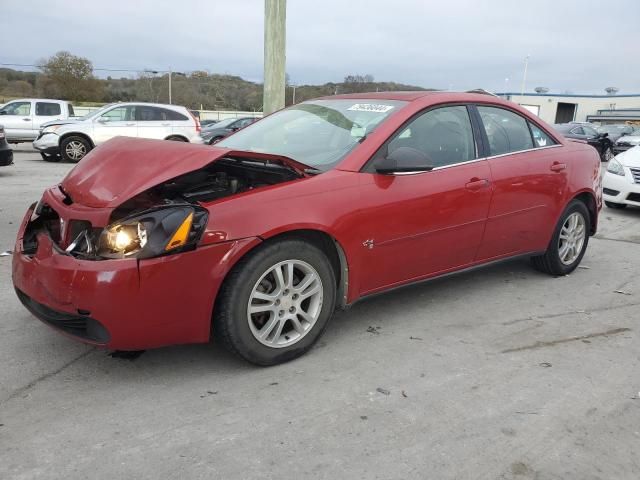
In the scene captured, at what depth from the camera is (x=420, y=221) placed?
11.3ft

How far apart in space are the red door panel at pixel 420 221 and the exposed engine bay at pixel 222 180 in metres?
0.54

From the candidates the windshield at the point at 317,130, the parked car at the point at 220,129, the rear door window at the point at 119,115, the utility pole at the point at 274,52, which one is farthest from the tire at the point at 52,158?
the windshield at the point at 317,130

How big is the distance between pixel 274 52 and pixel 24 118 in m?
12.5

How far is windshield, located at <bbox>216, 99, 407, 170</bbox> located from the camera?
11.4 feet

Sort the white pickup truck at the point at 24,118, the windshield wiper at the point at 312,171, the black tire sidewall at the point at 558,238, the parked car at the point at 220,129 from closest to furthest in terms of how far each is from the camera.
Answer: the windshield wiper at the point at 312,171, the black tire sidewall at the point at 558,238, the white pickup truck at the point at 24,118, the parked car at the point at 220,129

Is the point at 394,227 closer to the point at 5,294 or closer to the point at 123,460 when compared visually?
the point at 123,460

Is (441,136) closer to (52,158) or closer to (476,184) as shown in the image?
(476,184)

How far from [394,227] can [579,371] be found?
1.32 meters

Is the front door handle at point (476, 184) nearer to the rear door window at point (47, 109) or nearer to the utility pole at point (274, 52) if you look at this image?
the utility pole at point (274, 52)

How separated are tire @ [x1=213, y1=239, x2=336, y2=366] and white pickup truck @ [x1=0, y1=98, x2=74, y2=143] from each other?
1721 cm

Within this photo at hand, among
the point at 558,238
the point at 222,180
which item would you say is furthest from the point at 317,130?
the point at 558,238

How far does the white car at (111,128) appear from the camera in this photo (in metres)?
14.1

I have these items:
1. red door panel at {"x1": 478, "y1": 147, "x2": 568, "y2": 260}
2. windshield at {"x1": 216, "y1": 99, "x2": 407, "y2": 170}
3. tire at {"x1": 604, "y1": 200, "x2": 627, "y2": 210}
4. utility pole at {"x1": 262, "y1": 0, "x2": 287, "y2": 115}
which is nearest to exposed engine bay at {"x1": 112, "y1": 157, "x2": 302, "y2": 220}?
windshield at {"x1": 216, "y1": 99, "x2": 407, "y2": 170}

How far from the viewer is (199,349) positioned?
125 inches
